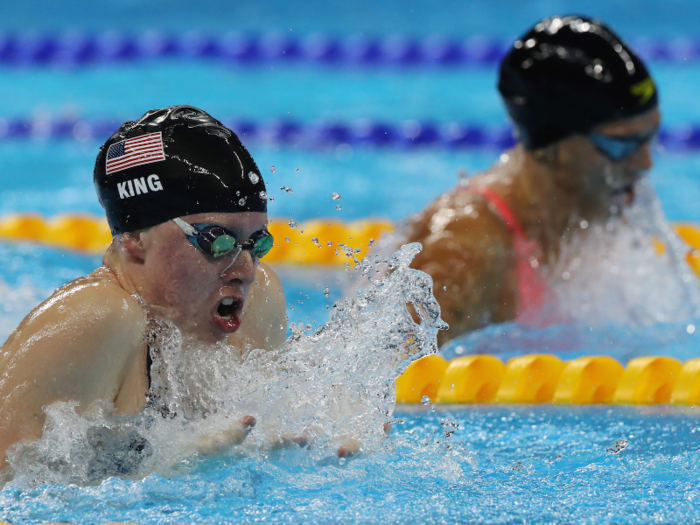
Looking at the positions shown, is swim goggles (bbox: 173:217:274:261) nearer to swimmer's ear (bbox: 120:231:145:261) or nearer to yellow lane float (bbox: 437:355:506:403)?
swimmer's ear (bbox: 120:231:145:261)

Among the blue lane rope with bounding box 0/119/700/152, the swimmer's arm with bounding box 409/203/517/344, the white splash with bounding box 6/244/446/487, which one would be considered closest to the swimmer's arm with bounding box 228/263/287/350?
the white splash with bounding box 6/244/446/487

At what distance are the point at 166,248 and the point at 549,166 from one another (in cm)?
169

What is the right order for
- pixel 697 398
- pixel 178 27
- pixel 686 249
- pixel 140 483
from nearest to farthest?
pixel 140 483 < pixel 697 398 < pixel 686 249 < pixel 178 27

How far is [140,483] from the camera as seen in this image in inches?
74.8

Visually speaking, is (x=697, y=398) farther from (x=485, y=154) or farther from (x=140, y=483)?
(x=485, y=154)

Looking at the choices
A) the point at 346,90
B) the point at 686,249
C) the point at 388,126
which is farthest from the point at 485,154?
the point at 686,249

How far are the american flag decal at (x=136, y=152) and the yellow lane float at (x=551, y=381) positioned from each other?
3.99 ft

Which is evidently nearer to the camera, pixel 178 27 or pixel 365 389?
pixel 365 389

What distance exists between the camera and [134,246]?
1937 millimetres

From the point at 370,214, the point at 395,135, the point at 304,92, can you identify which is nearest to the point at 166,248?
the point at 370,214

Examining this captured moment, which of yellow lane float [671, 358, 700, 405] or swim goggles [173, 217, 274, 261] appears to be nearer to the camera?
swim goggles [173, 217, 274, 261]

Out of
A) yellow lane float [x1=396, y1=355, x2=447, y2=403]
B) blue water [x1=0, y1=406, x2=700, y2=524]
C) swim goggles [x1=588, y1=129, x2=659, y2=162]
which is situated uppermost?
swim goggles [x1=588, y1=129, x2=659, y2=162]

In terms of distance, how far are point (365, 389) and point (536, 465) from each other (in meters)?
0.41

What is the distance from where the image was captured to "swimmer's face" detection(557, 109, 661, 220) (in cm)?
319
